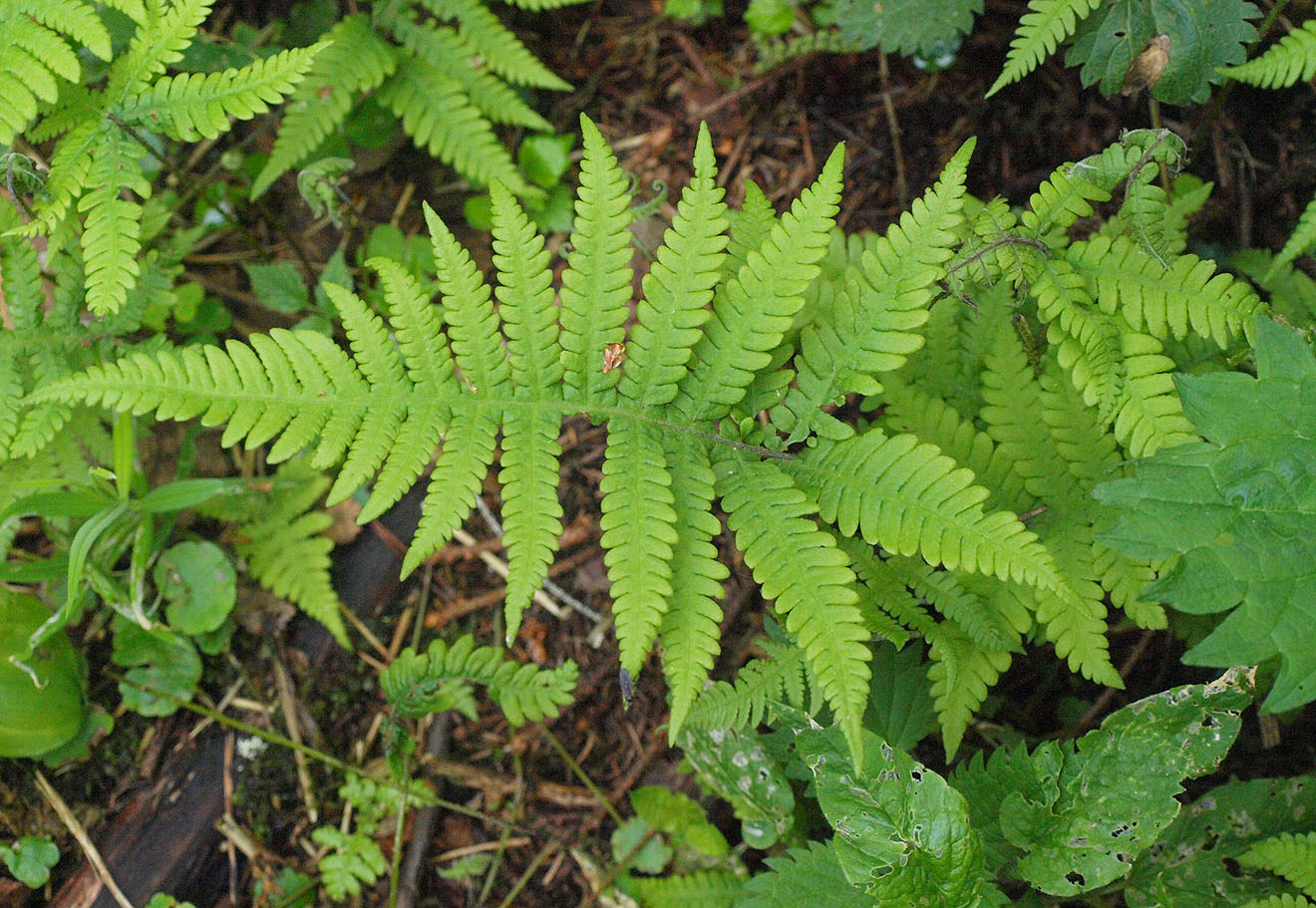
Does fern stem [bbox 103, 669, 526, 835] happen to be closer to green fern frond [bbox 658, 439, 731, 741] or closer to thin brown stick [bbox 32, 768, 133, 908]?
thin brown stick [bbox 32, 768, 133, 908]

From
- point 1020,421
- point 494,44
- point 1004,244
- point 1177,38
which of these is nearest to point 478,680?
point 1020,421

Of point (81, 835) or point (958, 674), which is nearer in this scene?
point (958, 674)

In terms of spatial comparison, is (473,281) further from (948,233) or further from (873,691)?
(873,691)

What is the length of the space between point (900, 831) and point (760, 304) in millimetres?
1323

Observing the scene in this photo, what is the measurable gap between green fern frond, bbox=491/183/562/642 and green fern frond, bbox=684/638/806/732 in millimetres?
748

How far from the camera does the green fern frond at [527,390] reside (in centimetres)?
216

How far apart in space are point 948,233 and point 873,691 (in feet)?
4.38

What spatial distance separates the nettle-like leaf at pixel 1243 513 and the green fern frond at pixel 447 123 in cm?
246

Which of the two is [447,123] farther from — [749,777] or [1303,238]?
[1303,238]

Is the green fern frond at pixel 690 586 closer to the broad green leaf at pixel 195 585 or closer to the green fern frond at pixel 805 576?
the green fern frond at pixel 805 576

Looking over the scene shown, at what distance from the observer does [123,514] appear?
3273 millimetres

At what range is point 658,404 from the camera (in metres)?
2.35

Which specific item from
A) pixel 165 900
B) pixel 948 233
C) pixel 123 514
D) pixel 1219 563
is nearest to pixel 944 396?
pixel 948 233

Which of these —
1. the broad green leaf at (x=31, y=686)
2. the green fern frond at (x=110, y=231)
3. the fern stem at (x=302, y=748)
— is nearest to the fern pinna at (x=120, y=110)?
the green fern frond at (x=110, y=231)
